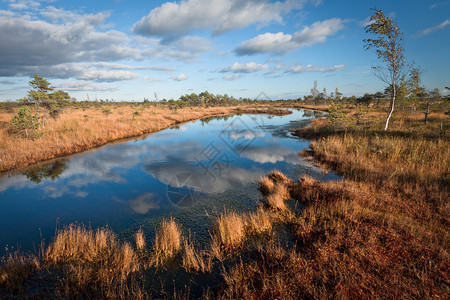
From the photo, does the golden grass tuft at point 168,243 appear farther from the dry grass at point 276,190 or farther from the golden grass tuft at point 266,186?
the golden grass tuft at point 266,186

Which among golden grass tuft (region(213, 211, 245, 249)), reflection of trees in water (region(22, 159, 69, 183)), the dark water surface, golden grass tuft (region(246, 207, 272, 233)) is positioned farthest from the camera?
reflection of trees in water (region(22, 159, 69, 183))

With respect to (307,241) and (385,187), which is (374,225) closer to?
(307,241)

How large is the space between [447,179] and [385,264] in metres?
7.40

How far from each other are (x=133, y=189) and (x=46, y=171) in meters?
8.16

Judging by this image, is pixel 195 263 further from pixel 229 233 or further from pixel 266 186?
pixel 266 186

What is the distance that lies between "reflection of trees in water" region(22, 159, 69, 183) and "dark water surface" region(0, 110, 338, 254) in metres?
0.06

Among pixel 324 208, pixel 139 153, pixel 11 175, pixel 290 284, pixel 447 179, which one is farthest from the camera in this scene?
pixel 139 153

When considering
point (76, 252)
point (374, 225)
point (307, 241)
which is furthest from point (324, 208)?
point (76, 252)

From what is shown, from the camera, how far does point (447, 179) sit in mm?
8273

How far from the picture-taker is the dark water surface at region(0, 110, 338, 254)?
7.64 metres

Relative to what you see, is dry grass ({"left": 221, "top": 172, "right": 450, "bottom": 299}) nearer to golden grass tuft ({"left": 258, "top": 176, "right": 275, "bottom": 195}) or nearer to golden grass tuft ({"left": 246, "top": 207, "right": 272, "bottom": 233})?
golden grass tuft ({"left": 246, "top": 207, "right": 272, "bottom": 233})

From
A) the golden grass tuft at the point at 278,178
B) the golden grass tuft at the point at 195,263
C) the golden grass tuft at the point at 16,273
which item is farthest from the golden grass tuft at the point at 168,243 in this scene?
the golden grass tuft at the point at 278,178

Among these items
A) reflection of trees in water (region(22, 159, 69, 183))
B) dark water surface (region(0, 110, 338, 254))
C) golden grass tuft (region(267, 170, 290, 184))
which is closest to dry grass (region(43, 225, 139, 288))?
dark water surface (region(0, 110, 338, 254))

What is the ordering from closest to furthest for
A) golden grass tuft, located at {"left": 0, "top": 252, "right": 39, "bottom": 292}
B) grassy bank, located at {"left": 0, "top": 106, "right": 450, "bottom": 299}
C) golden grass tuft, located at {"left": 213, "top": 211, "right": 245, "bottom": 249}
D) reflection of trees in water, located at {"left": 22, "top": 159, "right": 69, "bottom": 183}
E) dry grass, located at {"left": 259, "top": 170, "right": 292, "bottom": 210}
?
grassy bank, located at {"left": 0, "top": 106, "right": 450, "bottom": 299} < golden grass tuft, located at {"left": 0, "top": 252, "right": 39, "bottom": 292} < golden grass tuft, located at {"left": 213, "top": 211, "right": 245, "bottom": 249} < dry grass, located at {"left": 259, "top": 170, "right": 292, "bottom": 210} < reflection of trees in water, located at {"left": 22, "top": 159, "right": 69, "bottom": 183}
